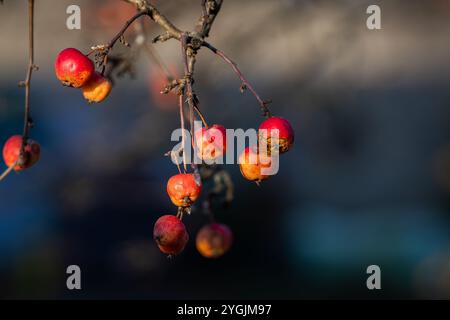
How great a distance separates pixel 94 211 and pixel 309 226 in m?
1.65

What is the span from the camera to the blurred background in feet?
12.8

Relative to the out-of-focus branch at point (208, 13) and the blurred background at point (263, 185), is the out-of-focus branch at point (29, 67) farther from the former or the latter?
the blurred background at point (263, 185)

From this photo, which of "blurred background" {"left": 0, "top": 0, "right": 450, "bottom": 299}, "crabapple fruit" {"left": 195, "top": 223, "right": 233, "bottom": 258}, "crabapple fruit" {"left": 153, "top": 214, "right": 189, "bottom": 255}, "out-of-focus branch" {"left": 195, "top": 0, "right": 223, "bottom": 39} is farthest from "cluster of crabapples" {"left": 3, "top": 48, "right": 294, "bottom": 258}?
"blurred background" {"left": 0, "top": 0, "right": 450, "bottom": 299}

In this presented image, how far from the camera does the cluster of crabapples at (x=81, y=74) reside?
1.18 metres

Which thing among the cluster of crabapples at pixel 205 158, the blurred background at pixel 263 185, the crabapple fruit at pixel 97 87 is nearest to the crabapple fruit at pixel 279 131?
the cluster of crabapples at pixel 205 158

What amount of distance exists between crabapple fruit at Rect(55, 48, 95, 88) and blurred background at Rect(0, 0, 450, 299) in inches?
84.6

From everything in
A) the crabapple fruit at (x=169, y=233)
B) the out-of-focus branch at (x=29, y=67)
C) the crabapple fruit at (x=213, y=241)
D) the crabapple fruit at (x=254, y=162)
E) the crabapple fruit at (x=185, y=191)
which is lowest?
the crabapple fruit at (x=213, y=241)

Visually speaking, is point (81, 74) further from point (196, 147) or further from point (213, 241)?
point (213, 241)

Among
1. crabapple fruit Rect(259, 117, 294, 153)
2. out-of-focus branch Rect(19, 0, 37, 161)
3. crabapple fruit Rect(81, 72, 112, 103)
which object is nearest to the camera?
out-of-focus branch Rect(19, 0, 37, 161)

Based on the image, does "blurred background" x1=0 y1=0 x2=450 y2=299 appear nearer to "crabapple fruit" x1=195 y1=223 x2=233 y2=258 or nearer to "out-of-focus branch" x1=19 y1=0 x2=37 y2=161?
"crabapple fruit" x1=195 y1=223 x2=233 y2=258

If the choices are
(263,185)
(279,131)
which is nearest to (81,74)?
(279,131)

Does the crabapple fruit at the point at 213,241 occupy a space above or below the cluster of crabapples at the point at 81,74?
below

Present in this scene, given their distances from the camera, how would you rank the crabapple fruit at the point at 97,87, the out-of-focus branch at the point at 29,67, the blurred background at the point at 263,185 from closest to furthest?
the out-of-focus branch at the point at 29,67
the crabapple fruit at the point at 97,87
the blurred background at the point at 263,185

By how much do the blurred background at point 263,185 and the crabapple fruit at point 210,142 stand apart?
2.26m
